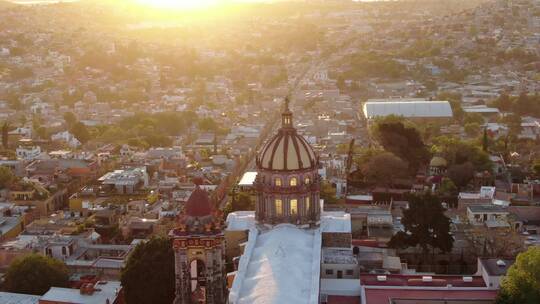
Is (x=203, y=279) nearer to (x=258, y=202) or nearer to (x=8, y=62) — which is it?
(x=258, y=202)

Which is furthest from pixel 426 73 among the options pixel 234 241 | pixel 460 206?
pixel 234 241

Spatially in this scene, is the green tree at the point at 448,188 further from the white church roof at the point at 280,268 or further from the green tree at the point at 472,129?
the green tree at the point at 472,129

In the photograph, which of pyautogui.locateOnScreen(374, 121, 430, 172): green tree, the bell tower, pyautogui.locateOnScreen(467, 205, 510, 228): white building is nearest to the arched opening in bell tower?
the bell tower

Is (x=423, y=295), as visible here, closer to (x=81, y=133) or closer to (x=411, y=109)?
(x=81, y=133)

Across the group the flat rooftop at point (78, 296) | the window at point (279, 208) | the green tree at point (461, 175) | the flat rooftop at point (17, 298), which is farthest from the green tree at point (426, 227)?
the flat rooftop at point (17, 298)

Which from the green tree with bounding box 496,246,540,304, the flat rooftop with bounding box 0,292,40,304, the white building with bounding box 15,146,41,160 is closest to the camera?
the green tree with bounding box 496,246,540,304

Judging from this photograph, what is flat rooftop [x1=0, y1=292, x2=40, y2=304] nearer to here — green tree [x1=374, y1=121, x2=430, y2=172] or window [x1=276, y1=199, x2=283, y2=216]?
window [x1=276, y1=199, x2=283, y2=216]
